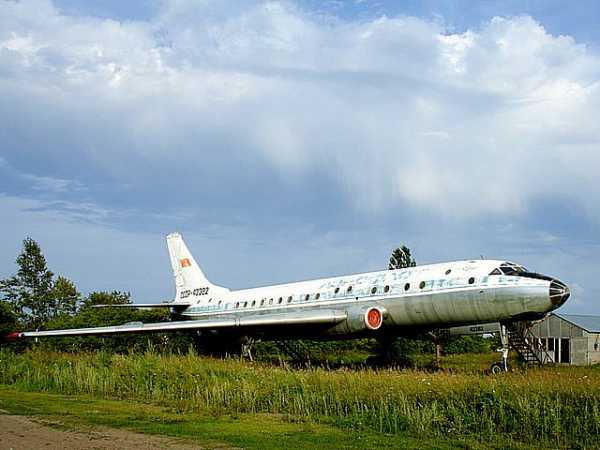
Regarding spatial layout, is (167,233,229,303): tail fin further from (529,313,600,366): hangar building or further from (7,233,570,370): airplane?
(529,313,600,366): hangar building

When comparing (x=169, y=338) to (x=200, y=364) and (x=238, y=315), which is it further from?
(x=200, y=364)

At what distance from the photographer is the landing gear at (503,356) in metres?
19.9

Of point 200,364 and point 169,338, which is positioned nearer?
point 200,364

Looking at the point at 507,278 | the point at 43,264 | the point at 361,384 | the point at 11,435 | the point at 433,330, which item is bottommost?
the point at 11,435

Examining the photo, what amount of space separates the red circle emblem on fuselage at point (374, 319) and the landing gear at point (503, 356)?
4.13 metres

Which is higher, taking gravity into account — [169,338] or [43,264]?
[43,264]

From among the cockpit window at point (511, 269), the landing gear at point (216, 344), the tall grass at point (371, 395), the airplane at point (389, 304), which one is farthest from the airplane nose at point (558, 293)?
the landing gear at point (216, 344)

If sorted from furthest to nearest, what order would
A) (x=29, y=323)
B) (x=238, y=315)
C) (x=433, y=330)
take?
1. (x=29, y=323)
2. (x=238, y=315)
3. (x=433, y=330)

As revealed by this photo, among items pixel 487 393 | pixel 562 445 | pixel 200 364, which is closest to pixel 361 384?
pixel 487 393

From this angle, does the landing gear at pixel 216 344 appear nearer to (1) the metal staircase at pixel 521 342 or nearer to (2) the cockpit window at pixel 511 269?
(1) the metal staircase at pixel 521 342

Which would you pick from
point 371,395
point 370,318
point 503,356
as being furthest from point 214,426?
point 370,318

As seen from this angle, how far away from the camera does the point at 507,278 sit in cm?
2105

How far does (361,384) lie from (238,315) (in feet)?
59.8

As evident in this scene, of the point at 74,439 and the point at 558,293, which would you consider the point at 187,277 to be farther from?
the point at 74,439
